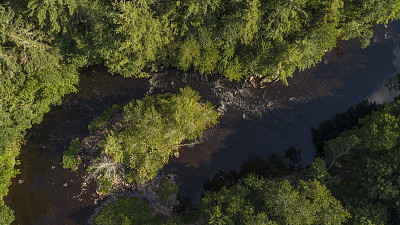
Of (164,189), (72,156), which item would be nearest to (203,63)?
(164,189)

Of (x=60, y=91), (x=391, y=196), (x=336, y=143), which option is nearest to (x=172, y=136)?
(x=60, y=91)

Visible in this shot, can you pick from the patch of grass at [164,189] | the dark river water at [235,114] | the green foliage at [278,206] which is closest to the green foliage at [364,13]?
the dark river water at [235,114]

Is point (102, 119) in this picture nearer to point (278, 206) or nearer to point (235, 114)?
point (235, 114)

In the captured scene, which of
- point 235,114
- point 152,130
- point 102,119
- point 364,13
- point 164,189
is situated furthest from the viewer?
point 235,114

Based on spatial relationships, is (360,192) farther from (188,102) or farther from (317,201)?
(188,102)

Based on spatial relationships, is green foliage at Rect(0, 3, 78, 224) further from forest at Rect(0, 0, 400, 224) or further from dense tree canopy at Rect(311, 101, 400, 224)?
dense tree canopy at Rect(311, 101, 400, 224)

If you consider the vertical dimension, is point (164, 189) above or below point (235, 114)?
below

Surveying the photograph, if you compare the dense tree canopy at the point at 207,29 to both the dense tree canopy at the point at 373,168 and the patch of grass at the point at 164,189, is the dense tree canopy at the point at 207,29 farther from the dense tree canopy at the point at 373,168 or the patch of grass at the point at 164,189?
the patch of grass at the point at 164,189
